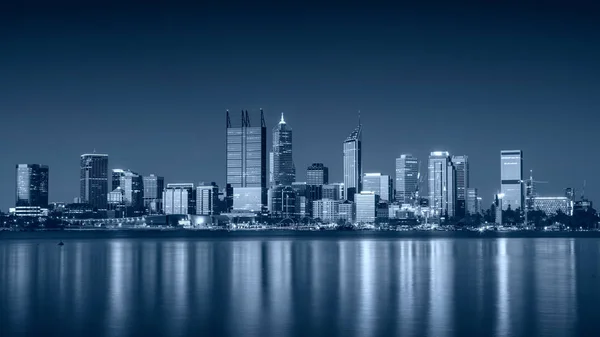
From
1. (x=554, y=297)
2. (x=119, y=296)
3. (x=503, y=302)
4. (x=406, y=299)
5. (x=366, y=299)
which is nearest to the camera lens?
(x=503, y=302)

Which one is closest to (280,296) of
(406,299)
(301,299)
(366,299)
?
(301,299)

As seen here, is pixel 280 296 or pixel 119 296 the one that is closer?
pixel 280 296

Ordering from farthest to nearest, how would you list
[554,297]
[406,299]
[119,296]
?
[119,296] < [554,297] < [406,299]

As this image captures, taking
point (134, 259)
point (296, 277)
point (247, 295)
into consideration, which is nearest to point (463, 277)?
point (296, 277)

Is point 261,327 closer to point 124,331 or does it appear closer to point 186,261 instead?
point 124,331

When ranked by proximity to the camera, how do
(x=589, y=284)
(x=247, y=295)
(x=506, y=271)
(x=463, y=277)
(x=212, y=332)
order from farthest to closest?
(x=506, y=271) → (x=463, y=277) → (x=589, y=284) → (x=247, y=295) → (x=212, y=332)

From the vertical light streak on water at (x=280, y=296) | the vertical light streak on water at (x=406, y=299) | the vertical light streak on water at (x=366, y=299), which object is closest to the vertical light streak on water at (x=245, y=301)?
the vertical light streak on water at (x=280, y=296)

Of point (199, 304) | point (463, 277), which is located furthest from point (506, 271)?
point (199, 304)

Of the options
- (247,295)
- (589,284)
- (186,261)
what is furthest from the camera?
(186,261)

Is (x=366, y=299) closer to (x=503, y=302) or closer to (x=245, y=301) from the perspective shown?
(x=245, y=301)

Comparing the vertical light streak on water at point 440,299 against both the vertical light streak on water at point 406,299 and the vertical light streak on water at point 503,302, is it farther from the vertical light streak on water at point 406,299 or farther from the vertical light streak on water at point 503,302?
the vertical light streak on water at point 503,302

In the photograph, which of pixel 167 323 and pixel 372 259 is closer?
pixel 167 323
